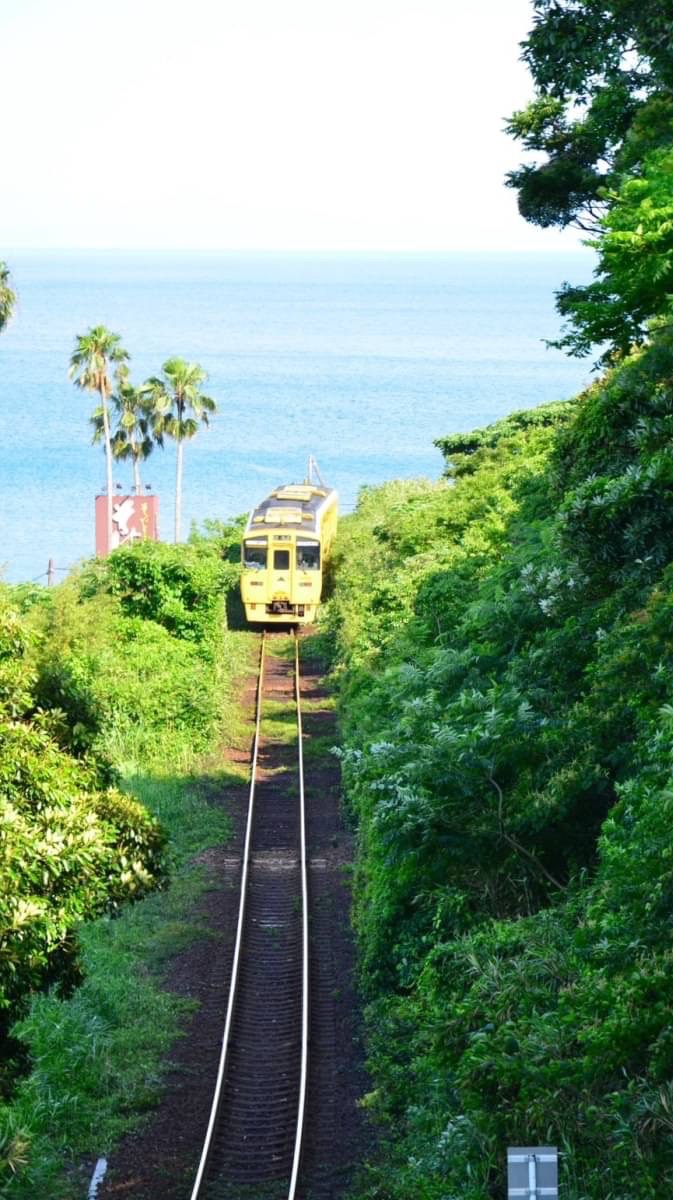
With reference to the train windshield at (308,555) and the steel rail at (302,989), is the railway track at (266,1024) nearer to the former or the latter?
the steel rail at (302,989)

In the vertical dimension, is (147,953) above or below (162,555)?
below

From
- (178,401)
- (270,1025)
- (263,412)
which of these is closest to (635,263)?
(270,1025)

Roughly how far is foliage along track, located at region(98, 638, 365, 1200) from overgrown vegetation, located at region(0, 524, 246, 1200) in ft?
1.01

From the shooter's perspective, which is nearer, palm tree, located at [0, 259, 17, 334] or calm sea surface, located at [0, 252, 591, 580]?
palm tree, located at [0, 259, 17, 334]

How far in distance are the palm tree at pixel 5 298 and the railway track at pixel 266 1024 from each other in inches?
538

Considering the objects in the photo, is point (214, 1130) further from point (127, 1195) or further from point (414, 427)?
point (414, 427)

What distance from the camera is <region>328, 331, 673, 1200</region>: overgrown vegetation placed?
10.1 m

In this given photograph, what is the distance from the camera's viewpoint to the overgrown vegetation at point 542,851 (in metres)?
10.1

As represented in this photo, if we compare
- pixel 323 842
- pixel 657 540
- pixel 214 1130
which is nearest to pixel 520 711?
pixel 657 540

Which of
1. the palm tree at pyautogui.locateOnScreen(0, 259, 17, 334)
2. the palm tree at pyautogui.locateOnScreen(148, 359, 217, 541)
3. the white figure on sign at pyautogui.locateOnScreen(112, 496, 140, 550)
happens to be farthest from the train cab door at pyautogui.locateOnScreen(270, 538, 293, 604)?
the palm tree at pyautogui.locateOnScreen(148, 359, 217, 541)

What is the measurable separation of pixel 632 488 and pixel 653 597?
81.5 inches

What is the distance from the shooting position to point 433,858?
15.3 m

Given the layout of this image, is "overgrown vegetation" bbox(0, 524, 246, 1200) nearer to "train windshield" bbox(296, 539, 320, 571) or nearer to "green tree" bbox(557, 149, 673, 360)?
"green tree" bbox(557, 149, 673, 360)

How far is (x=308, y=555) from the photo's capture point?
40.8 meters
